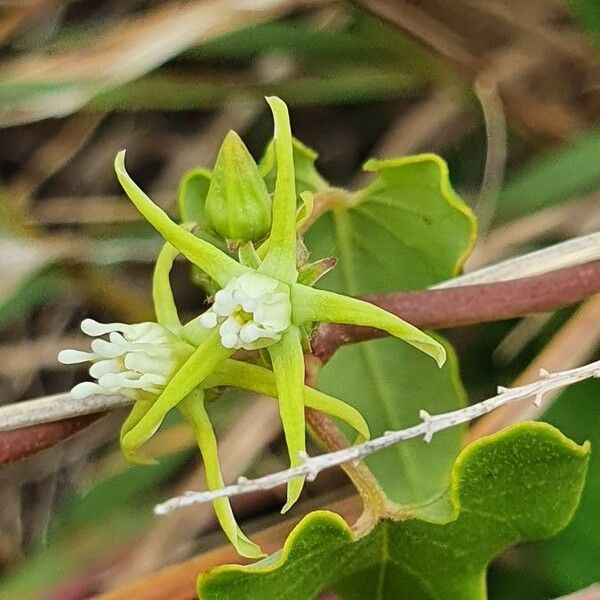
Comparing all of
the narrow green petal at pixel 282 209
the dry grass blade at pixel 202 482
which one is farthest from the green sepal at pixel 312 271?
the dry grass blade at pixel 202 482

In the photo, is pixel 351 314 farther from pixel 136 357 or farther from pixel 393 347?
pixel 393 347

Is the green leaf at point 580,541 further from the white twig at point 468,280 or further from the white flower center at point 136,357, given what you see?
the white flower center at point 136,357

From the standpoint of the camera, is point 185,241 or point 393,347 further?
point 393,347

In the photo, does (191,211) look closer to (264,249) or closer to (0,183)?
(264,249)

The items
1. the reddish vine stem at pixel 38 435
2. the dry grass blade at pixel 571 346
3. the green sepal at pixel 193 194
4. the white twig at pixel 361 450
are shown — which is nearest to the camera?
the white twig at pixel 361 450

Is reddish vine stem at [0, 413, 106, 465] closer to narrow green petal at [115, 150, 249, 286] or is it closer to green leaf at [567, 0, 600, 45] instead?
narrow green petal at [115, 150, 249, 286]

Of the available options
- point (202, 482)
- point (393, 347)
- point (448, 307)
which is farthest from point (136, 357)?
point (202, 482)

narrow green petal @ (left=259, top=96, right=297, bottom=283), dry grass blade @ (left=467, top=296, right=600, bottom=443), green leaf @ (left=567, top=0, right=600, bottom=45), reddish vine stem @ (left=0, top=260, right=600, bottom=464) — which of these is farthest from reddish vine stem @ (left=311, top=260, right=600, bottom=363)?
green leaf @ (left=567, top=0, right=600, bottom=45)
